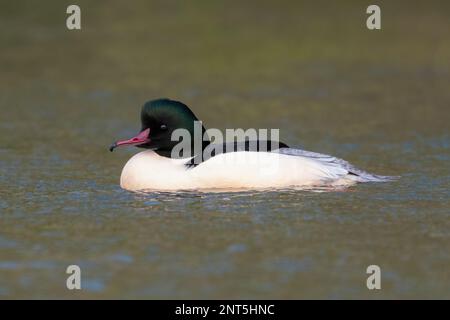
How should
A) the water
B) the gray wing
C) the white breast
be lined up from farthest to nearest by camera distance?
the gray wing, the white breast, the water

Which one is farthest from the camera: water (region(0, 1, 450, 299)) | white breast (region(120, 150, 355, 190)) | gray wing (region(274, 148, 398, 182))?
gray wing (region(274, 148, 398, 182))

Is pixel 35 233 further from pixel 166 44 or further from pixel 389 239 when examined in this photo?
pixel 166 44

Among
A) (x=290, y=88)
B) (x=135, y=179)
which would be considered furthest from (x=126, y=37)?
(x=135, y=179)

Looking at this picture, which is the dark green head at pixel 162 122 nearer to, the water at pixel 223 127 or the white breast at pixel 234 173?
the white breast at pixel 234 173

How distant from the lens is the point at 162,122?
11.1 metres

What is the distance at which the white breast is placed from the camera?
10742 millimetres

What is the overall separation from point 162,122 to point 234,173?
36.6 inches

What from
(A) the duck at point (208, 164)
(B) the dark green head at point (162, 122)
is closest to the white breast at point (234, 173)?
(A) the duck at point (208, 164)

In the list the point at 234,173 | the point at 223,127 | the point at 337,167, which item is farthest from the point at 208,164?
the point at 223,127

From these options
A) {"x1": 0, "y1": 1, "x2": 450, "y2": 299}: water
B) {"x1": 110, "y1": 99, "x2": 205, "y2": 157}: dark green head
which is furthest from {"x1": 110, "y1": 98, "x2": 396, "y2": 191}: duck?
{"x1": 0, "y1": 1, "x2": 450, "y2": 299}: water

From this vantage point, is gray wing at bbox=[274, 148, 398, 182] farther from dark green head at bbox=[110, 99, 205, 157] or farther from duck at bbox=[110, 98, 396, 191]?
dark green head at bbox=[110, 99, 205, 157]

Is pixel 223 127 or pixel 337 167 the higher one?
pixel 223 127

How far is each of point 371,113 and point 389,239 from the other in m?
7.75

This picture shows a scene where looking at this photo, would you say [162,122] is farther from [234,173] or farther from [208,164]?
[234,173]
